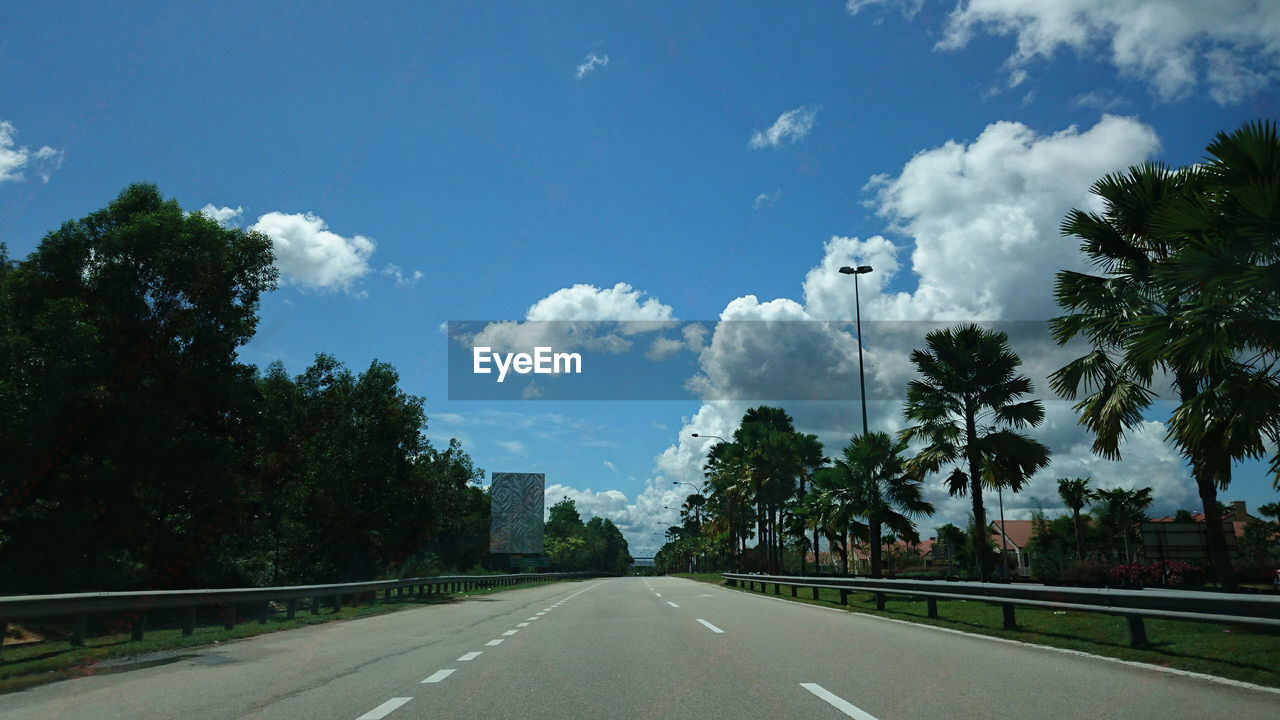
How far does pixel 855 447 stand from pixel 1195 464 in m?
20.5

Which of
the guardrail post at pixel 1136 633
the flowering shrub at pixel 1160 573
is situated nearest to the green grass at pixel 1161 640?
the guardrail post at pixel 1136 633

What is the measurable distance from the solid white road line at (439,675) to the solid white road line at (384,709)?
112cm

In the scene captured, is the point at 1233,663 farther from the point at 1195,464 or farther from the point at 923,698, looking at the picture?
→ the point at 1195,464

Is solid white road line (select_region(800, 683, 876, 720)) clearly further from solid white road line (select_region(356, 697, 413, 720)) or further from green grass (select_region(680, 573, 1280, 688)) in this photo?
Answer: green grass (select_region(680, 573, 1280, 688))

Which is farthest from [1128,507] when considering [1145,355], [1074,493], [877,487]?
[1145,355]

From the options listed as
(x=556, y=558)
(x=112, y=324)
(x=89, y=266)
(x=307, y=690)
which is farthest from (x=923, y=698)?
(x=556, y=558)

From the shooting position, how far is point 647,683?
307 inches

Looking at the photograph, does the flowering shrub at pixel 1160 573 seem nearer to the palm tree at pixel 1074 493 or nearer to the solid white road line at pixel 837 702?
the solid white road line at pixel 837 702

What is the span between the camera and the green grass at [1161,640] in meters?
8.15

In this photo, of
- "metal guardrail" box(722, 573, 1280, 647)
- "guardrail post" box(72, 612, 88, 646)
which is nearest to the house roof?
"metal guardrail" box(722, 573, 1280, 647)

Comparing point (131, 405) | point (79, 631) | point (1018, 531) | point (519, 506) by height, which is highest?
point (131, 405)

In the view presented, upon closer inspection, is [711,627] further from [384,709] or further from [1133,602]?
[384,709]

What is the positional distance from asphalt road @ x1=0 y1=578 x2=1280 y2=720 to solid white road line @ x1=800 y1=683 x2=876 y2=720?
0.07ft

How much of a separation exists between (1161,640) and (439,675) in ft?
29.6
